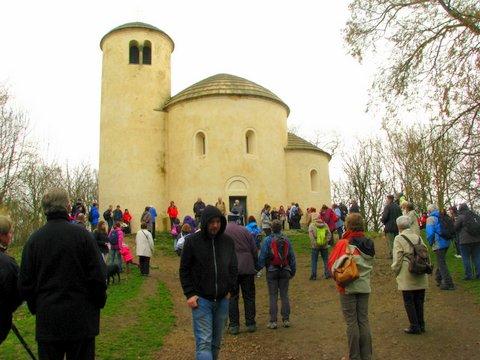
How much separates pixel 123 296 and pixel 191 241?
7.06 meters

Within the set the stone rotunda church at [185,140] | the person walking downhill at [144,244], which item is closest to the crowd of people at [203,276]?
the person walking downhill at [144,244]

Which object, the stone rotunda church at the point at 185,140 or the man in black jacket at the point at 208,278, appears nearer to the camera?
the man in black jacket at the point at 208,278

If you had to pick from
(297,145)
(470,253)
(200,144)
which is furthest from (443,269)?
(297,145)

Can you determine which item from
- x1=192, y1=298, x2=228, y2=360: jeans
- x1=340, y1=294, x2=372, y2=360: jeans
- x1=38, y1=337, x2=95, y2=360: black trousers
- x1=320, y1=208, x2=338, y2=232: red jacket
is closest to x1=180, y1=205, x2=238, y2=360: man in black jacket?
x1=192, y1=298, x2=228, y2=360: jeans

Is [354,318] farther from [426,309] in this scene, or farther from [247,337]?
[426,309]

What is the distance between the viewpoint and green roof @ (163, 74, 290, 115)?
28562mm

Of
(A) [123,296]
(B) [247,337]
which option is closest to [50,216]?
(B) [247,337]

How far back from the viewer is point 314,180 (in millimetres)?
31438

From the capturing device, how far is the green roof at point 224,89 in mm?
28562

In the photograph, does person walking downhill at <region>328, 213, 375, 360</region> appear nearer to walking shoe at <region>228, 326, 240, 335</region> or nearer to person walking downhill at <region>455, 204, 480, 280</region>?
walking shoe at <region>228, 326, 240, 335</region>

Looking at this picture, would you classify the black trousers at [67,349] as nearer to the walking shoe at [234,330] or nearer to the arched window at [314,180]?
the walking shoe at [234,330]

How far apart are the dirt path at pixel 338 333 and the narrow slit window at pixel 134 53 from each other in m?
21.7

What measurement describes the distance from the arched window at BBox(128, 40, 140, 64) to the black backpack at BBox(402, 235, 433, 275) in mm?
25845

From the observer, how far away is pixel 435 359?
6.86 m
